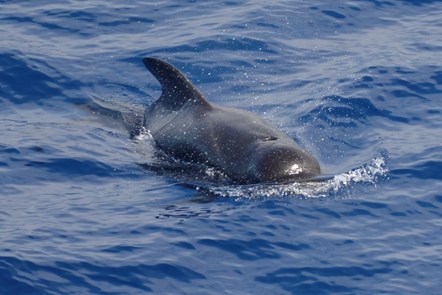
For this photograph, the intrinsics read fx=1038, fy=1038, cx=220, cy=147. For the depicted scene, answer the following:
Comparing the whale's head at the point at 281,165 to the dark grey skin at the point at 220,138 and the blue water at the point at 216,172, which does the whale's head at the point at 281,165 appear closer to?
the dark grey skin at the point at 220,138

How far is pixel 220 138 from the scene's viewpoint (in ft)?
49.2

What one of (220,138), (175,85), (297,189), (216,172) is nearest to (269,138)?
(220,138)

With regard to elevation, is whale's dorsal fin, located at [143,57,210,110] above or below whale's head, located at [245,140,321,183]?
above

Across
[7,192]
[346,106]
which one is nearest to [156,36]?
[346,106]

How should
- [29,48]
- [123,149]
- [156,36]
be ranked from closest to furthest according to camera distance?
[123,149], [29,48], [156,36]

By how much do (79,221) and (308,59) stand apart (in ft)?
29.2

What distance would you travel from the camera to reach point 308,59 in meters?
20.6

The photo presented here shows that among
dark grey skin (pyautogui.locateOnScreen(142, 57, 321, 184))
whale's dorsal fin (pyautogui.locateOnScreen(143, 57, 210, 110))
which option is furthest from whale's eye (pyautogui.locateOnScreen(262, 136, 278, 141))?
whale's dorsal fin (pyautogui.locateOnScreen(143, 57, 210, 110))

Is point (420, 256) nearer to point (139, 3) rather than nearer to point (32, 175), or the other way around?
point (32, 175)

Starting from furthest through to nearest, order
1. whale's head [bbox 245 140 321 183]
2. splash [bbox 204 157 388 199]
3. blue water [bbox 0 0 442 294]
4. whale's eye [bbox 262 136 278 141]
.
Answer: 1. whale's eye [bbox 262 136 278 141]
2. whale's head [bbox 245 140 321 183]
3. splash [bbox 204 157 388 199]
4. blue water [bbox 0 0 442 294]

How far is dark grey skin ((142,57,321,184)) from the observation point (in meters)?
14.2

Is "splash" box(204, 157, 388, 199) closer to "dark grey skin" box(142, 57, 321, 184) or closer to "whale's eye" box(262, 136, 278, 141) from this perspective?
"dark grey skin" box(142, 57, 321, 184)

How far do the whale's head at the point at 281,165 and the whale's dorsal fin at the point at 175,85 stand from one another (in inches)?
69.7

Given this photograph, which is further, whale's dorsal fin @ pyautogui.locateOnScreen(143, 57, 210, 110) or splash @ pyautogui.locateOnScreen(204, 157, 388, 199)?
whale's dorsal fin @ pyautogui.locateOnScreen(143, 57, 210, 110)
